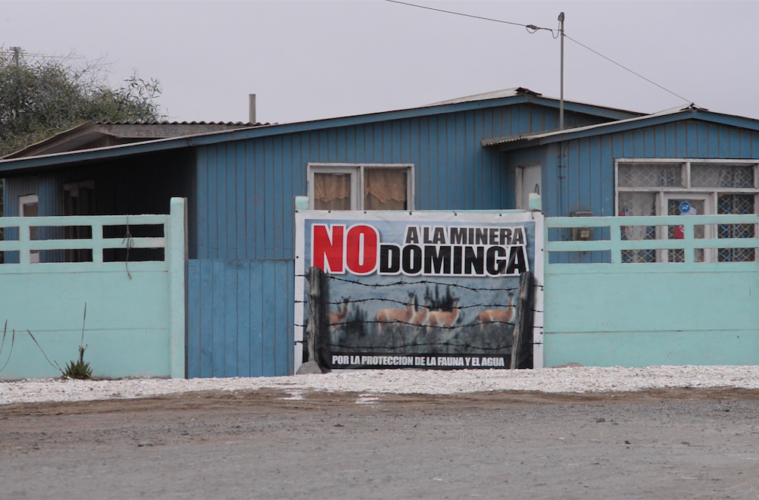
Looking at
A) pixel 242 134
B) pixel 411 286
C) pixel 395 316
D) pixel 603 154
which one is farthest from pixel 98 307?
pixel 603 154

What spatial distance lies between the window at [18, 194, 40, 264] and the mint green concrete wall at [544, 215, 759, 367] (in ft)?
40.3

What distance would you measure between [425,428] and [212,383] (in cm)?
310

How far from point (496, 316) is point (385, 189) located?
4970mm

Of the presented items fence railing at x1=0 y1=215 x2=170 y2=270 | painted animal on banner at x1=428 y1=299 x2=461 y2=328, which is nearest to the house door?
painted animal on banner at x1=428 y1=299 x2=461 y2=328

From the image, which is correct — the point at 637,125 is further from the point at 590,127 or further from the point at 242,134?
the point at 242,134

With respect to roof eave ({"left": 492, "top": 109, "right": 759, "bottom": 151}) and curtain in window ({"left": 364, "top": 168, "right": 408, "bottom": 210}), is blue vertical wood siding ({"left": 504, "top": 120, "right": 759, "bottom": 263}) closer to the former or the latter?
roof eave ({"left": 492, "top": 109, "right": 759, "bottom": 151})

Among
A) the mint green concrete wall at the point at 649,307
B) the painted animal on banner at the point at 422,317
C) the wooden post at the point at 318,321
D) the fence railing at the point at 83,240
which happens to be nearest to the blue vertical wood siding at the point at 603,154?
the mint green concrete wall at the point at 649,307

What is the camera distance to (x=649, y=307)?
10.8 m

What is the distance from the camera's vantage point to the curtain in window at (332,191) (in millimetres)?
14852

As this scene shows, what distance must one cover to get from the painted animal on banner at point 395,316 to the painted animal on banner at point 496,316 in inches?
29.9

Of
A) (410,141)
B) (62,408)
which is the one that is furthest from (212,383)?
(410,141)

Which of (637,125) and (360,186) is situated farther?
(360,186)

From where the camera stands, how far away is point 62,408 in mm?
8500

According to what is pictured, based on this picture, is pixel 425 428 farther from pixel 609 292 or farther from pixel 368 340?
pixel 609 292
